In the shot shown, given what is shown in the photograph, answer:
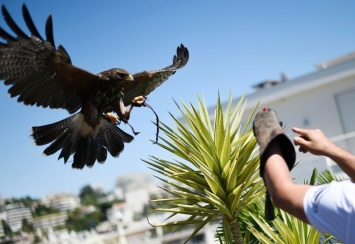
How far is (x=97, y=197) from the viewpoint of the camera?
182m

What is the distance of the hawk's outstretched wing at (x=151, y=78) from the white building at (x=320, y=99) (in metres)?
8.29

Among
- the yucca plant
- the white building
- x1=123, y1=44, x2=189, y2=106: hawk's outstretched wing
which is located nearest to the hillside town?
the white building

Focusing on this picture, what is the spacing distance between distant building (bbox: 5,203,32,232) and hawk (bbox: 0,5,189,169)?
479 ft

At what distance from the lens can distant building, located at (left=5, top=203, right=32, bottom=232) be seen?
146 metres

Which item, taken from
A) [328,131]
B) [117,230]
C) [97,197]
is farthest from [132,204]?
[328,131]

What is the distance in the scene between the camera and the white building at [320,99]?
13594mm

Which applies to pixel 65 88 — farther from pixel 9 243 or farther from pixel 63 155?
pixel 9 243

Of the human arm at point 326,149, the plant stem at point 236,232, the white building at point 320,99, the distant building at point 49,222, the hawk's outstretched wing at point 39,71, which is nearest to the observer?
the human arm at point 326,149

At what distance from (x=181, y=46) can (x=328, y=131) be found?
358 inches

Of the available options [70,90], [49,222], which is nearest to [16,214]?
[49,222]

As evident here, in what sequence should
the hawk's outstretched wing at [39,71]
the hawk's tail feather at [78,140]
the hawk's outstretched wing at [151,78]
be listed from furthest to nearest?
1. the hawk's outstretched wing at [151,78]
2. the hawk's tail feather at [78,140]
3. the hawk's outstretched wing at [39,71]

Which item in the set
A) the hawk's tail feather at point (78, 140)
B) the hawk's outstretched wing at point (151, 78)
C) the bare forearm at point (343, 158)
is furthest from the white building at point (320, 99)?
the bare forearm at point (343, 158)

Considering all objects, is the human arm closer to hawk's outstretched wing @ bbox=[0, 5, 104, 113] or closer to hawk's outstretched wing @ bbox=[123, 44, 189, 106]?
hawk's outstretched wing @ bbox=[0, 5, 104, 113]

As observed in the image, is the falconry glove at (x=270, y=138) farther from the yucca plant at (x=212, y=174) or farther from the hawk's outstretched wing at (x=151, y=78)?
the hawk's outstretched wing at (x=151, y=78)
